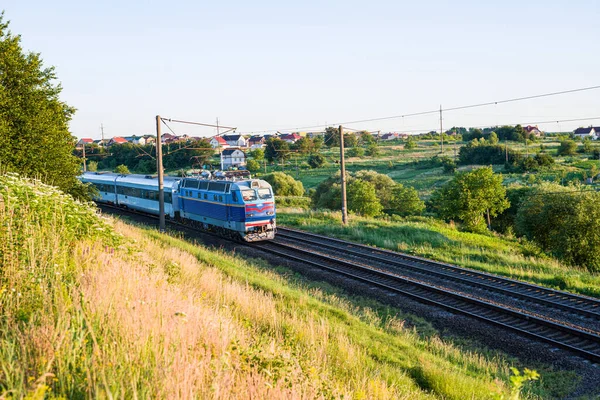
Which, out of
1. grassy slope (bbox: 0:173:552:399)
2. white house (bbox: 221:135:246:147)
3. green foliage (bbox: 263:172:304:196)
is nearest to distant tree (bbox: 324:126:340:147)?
green foliage (bbox: 263:172:304:196)

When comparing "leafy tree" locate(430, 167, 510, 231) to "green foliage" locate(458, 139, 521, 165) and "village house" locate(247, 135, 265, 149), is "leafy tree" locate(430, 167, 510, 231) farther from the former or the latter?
"village house" locate(247, 135, 265, 149)

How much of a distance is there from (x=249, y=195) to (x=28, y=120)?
1039 cm

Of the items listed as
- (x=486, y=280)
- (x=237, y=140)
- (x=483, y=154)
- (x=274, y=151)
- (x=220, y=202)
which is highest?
(x=237, y=140)

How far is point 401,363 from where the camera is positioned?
369 inches

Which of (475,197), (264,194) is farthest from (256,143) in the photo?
(264,194)

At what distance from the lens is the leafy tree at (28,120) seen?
1980 cm

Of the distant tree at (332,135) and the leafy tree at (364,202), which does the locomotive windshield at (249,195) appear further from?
the leafy tree at (364,202)

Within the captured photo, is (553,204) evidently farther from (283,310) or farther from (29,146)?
(29,146)

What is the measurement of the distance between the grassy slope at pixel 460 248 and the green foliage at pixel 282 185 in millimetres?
26666

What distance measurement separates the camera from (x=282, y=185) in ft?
207

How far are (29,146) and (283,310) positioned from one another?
49.6ft

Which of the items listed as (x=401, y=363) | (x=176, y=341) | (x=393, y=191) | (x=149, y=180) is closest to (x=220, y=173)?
(x=149, y=180)

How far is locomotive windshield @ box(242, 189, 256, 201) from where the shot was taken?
83.4 ft

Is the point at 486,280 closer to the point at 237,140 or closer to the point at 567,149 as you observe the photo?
the point at 567,149
